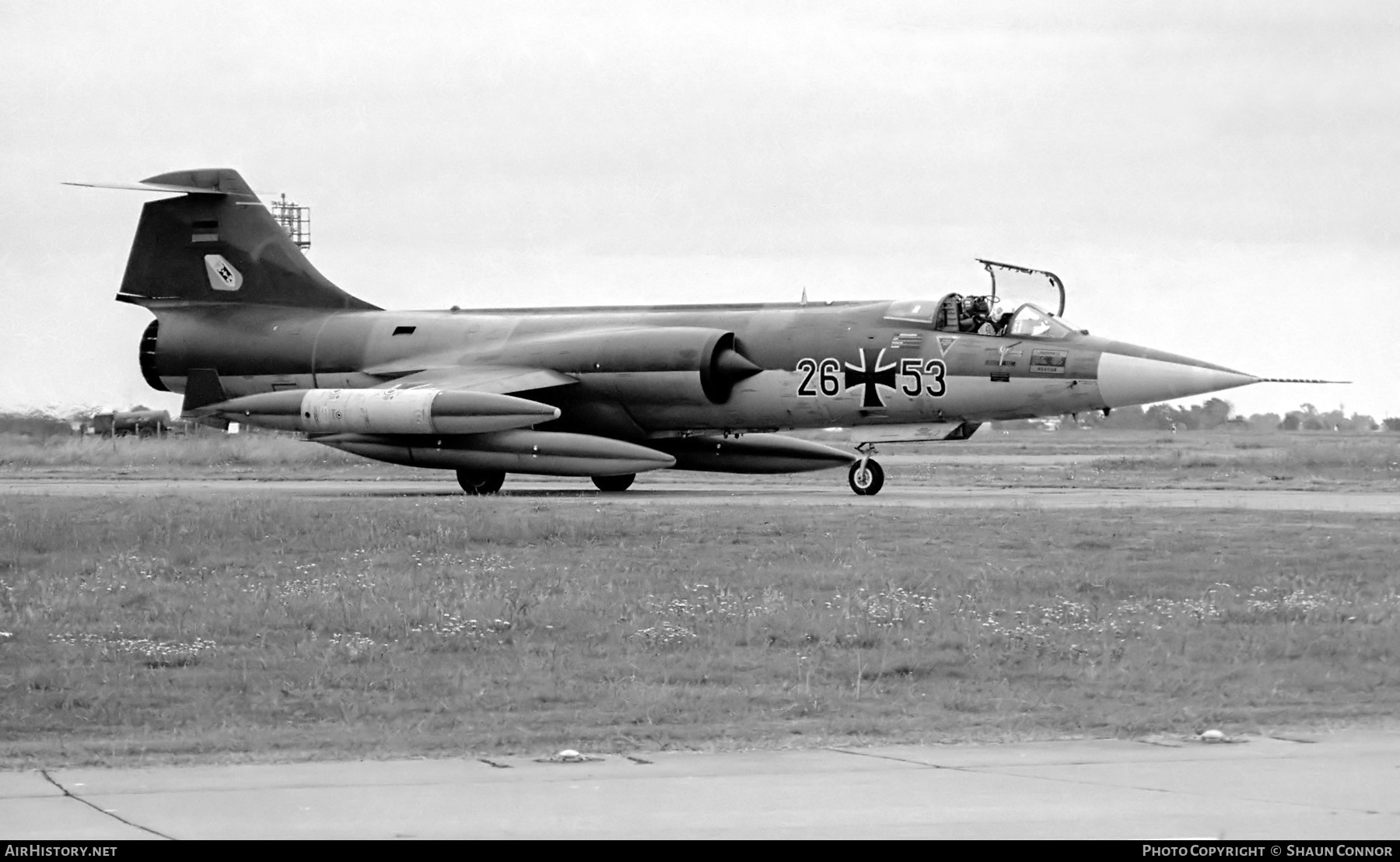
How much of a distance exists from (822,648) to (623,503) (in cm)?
1109

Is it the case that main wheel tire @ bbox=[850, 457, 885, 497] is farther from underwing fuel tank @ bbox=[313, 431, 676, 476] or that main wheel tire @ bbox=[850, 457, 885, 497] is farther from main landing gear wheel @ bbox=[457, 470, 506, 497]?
main landing gear wheel @ bbox=[457, 470, 506, 497]

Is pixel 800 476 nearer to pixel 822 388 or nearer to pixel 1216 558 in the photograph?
pixel 822 388

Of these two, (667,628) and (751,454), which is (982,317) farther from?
(667,628)

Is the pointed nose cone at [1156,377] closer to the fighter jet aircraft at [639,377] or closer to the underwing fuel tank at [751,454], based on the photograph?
the fighter jet aircraft at [639,377]

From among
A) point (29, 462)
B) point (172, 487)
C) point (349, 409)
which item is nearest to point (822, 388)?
point (349, 409)

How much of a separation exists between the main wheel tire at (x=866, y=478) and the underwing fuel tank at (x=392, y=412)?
15.7 feet

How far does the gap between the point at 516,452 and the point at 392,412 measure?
2072 mm

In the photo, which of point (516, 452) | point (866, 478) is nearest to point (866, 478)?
point (866, 478)

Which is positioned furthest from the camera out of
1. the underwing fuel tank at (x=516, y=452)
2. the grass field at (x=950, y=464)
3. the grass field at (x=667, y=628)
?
the grass field at (x=950, y=464)

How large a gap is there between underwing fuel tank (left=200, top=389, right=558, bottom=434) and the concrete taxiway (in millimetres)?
19141

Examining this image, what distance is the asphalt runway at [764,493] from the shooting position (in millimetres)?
25469

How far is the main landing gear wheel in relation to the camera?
99.1 ft

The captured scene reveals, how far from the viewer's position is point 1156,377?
90.1 ft

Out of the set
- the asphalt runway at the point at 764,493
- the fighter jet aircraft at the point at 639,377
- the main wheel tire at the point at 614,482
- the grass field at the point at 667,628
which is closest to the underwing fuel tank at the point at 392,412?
the fighter jet aircraft at the point at 639,377
